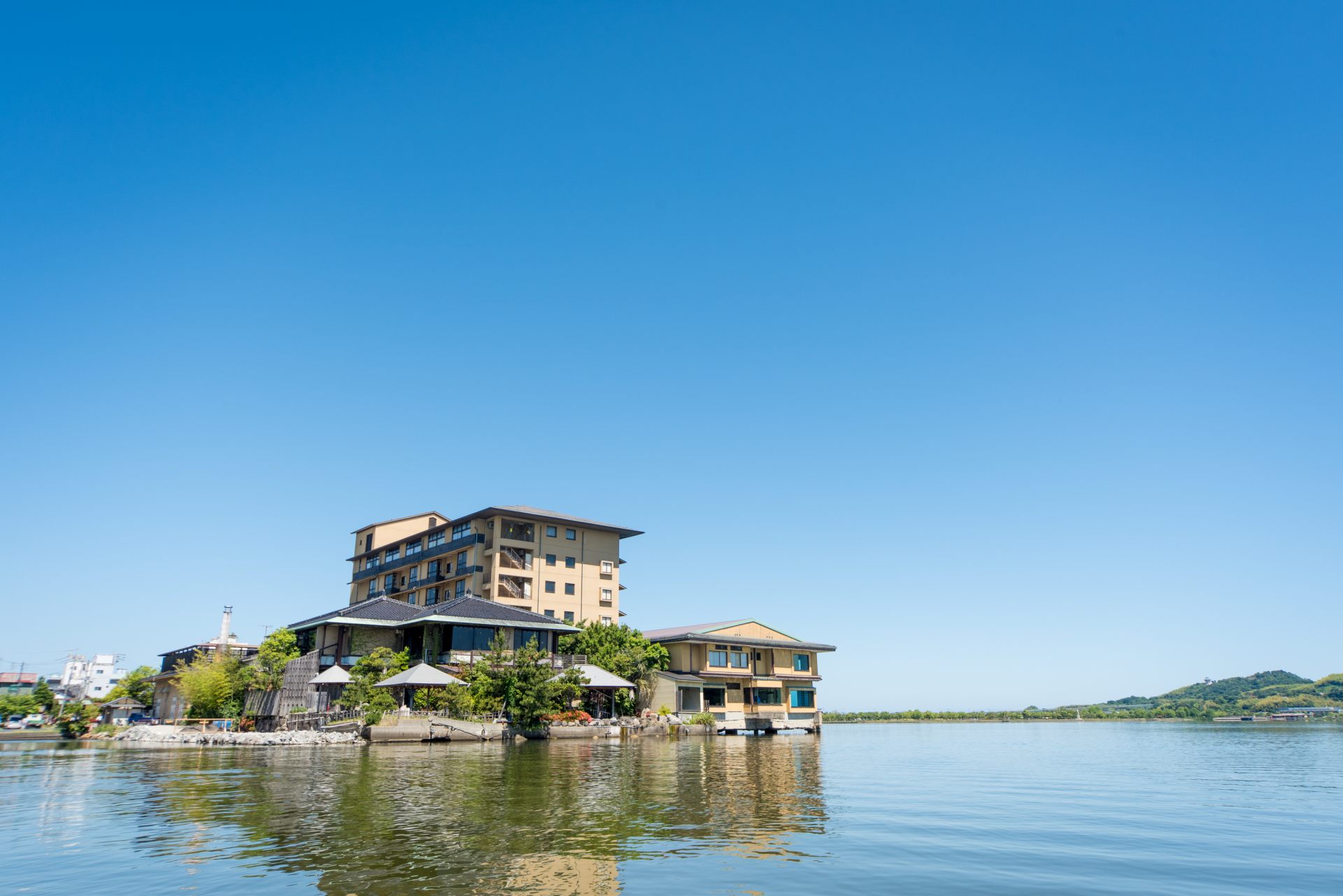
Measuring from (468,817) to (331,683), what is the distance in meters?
32.0

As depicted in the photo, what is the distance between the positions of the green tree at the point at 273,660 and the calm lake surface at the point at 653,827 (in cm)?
1368

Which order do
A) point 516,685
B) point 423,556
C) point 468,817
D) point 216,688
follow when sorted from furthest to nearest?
point 423,556, point 216,688, point 516,685, point 468,817

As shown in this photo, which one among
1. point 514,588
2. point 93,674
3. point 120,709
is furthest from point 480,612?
point 93,674

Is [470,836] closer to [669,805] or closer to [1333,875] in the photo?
[669,805]

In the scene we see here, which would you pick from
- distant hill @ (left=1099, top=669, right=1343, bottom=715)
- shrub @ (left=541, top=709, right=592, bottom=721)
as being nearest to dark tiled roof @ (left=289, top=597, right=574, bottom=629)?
shrub @ (left=541, top=709, right=592, bottom=721)

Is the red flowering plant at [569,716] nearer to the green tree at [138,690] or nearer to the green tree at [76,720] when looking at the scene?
the green tree at [76,720]

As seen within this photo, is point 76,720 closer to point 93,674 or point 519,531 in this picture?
point 519,531

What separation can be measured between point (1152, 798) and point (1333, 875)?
970 cm

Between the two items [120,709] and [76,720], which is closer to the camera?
[76,720]

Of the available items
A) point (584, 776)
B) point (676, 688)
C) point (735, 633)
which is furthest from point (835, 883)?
point (735, 633)

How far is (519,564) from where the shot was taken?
61469 mm

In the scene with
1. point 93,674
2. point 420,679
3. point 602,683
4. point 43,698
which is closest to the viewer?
point 420,679

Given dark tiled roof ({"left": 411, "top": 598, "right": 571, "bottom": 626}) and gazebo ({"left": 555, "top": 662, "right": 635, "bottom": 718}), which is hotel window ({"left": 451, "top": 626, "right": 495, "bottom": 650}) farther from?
gazebo ({"left": 555, "top": 662, "right": 635, "bottom": 718})

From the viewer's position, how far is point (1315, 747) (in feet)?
135
